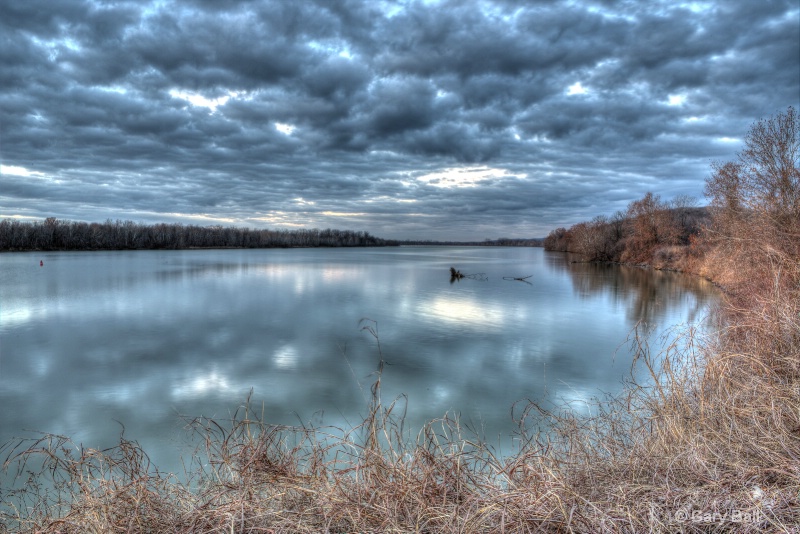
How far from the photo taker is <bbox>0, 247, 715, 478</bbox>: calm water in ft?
24.6

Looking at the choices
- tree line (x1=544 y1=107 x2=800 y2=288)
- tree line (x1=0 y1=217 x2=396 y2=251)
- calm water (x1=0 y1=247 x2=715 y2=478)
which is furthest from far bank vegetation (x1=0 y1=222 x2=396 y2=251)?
tree line (x1=544 y1=107 x2=800 y2=288)

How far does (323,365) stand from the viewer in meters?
10.4

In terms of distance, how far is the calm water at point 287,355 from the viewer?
7496 millimetres

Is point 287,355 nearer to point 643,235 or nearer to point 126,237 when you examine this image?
point 643,235

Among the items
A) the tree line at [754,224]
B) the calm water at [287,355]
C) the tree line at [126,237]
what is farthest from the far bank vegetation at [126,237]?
the tree line at [754,224]

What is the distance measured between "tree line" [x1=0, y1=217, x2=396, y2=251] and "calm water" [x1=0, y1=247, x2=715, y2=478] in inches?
3093

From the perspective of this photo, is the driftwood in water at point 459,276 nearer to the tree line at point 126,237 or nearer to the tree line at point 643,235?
the tree line at point 643,235

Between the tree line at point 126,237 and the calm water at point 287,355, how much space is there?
78569mm

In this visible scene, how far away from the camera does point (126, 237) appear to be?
9906 centimetres

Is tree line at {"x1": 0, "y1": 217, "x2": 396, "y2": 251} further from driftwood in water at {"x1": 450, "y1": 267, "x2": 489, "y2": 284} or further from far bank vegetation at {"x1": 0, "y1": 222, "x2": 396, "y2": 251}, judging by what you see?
driftwood in water at {"x1": 450, "y1": 267, "x2": 489, "y2": 284}

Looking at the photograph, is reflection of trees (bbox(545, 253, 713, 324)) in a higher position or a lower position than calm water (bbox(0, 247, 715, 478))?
higher

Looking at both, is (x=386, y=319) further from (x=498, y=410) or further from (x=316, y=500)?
(x=316, y=500)

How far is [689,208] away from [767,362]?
68763 millimetres

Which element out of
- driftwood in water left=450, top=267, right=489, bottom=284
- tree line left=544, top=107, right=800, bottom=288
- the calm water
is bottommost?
the calm water
